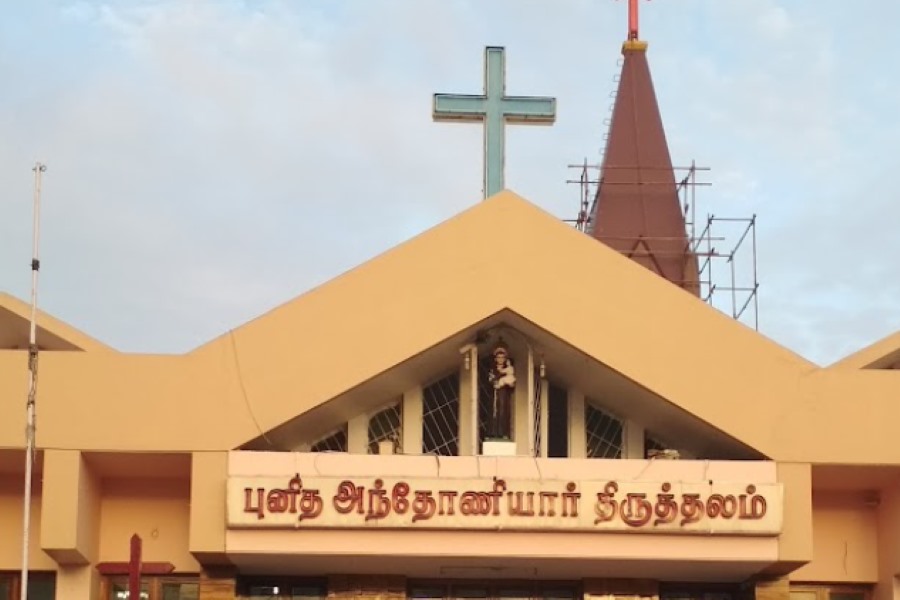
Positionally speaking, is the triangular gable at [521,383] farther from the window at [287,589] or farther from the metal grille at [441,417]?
the window at [287,589]

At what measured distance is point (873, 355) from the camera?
69.7 feet

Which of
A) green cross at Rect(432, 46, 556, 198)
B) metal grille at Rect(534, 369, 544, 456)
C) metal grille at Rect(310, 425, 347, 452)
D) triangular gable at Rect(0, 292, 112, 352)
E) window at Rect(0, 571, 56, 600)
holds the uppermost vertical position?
green cross at Rect(432, 46, 556, 198)

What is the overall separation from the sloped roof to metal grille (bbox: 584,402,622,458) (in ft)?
5.03

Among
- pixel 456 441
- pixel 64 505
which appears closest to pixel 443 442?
pixel 456 441

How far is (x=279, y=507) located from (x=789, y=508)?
602 cm

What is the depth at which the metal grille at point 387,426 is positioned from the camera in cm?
2158

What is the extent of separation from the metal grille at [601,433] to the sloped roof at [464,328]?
1.53 metres

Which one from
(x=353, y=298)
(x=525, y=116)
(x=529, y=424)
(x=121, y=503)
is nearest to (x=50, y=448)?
(x=121, y=503)

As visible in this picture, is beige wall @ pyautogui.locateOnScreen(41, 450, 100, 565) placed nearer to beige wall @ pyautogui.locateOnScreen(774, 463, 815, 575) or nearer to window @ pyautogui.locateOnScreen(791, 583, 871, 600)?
beige wall @ pyautogui.locateOnScreen(774, 463, 815, 575)

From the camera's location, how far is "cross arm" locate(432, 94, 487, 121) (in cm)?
2256

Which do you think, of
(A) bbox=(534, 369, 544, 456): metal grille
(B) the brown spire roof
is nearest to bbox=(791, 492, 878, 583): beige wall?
(A) bbox=(534, 369, 544, 456): metal grille

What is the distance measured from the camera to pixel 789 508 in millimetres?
20484

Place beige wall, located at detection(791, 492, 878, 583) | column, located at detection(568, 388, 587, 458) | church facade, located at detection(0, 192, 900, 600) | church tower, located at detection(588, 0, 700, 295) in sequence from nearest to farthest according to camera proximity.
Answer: church facade, located at detection(0, 192, 900, 600), column, located at detection(568, 388, 587, 458), beige wall, located at detection(791, 492, 878, 583), church tower, located at detection(588, 0, 700, 295)

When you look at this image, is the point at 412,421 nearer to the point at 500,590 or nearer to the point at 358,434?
the point at 358,434
